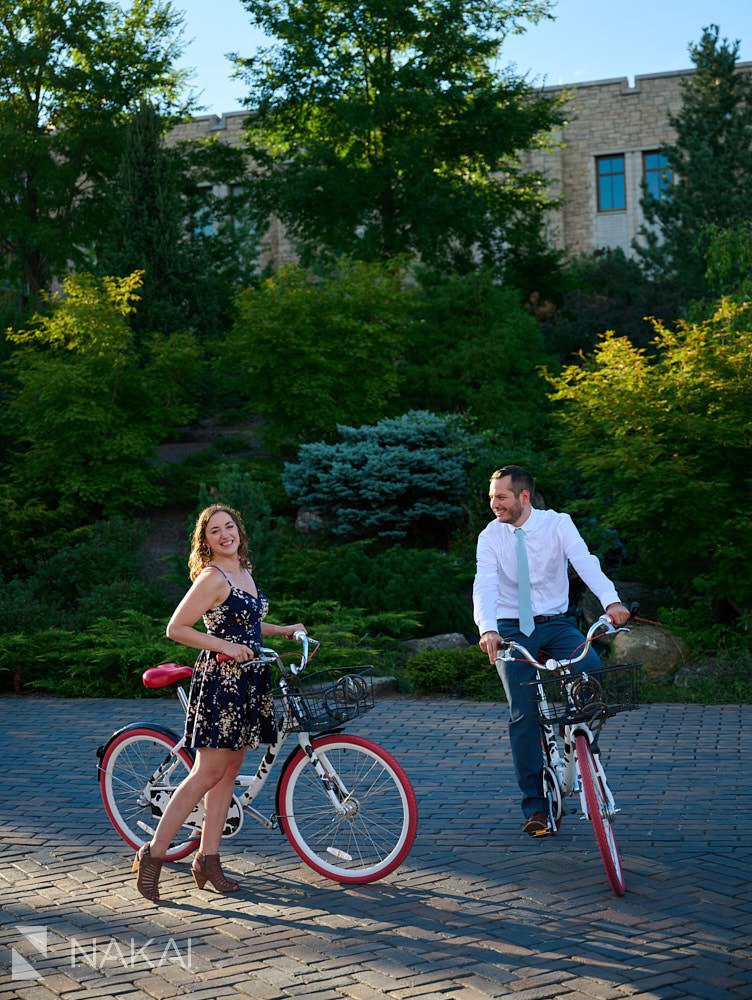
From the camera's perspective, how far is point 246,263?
32.0m

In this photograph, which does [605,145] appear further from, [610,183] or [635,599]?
[635,599]

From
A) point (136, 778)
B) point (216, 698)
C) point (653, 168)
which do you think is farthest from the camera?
point (653, 168)

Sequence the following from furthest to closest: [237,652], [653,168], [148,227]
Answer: [653,168] → [148,227] → [237,652]

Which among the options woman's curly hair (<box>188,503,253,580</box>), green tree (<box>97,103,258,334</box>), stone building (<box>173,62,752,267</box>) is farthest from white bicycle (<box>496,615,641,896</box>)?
stone building (<box>173,62,752,267</box>)

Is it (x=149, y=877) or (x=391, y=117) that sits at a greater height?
(x=391, y=117)

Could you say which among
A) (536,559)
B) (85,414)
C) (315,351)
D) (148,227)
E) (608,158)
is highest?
(608,158)

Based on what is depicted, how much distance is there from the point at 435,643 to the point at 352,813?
7.29 m

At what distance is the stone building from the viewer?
131 feet

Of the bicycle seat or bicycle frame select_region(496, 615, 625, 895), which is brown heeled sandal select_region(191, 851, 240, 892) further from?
bicycle frame select_region(496, 615, 625, 895)

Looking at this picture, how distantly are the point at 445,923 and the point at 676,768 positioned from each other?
3295 mm

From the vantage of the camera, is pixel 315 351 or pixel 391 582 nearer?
pixel 391 582

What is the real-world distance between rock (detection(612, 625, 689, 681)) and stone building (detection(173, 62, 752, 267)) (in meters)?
29.4

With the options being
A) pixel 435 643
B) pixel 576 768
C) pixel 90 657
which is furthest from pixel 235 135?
pixel 576 768

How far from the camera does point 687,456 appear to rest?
12.2 meters
